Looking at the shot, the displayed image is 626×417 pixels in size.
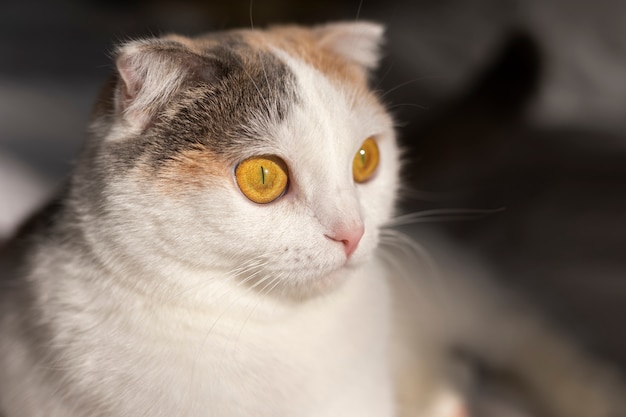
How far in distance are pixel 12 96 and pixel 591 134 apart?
2023 millimetres

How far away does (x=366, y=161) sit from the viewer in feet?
4.30

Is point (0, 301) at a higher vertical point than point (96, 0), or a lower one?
lower

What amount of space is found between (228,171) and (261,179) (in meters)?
0.05

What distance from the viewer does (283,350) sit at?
1.26 metres

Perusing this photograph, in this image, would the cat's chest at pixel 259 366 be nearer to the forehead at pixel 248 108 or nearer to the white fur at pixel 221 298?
the white fur at pixel 221 298

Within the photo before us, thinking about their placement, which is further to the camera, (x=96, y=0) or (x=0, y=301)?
(x=96, y=0)

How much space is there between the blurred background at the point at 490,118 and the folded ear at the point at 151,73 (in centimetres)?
68

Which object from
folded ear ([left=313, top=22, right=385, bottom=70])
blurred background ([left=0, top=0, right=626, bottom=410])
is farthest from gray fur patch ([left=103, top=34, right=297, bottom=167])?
blurred background ([left=0, top=0, right=626, bottom=410])

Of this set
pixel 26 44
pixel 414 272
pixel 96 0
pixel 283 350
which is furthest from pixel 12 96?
pixel 283 350

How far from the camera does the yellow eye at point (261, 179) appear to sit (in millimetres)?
1130

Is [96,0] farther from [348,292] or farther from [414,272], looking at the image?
[348,292]

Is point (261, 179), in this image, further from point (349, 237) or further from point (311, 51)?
point (311, 51)

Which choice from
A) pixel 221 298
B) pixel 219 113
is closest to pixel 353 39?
pixel 219 113

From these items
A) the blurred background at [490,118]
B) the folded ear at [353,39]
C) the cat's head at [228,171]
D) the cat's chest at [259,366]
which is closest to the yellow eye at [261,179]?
the cat's head at [228,171]
